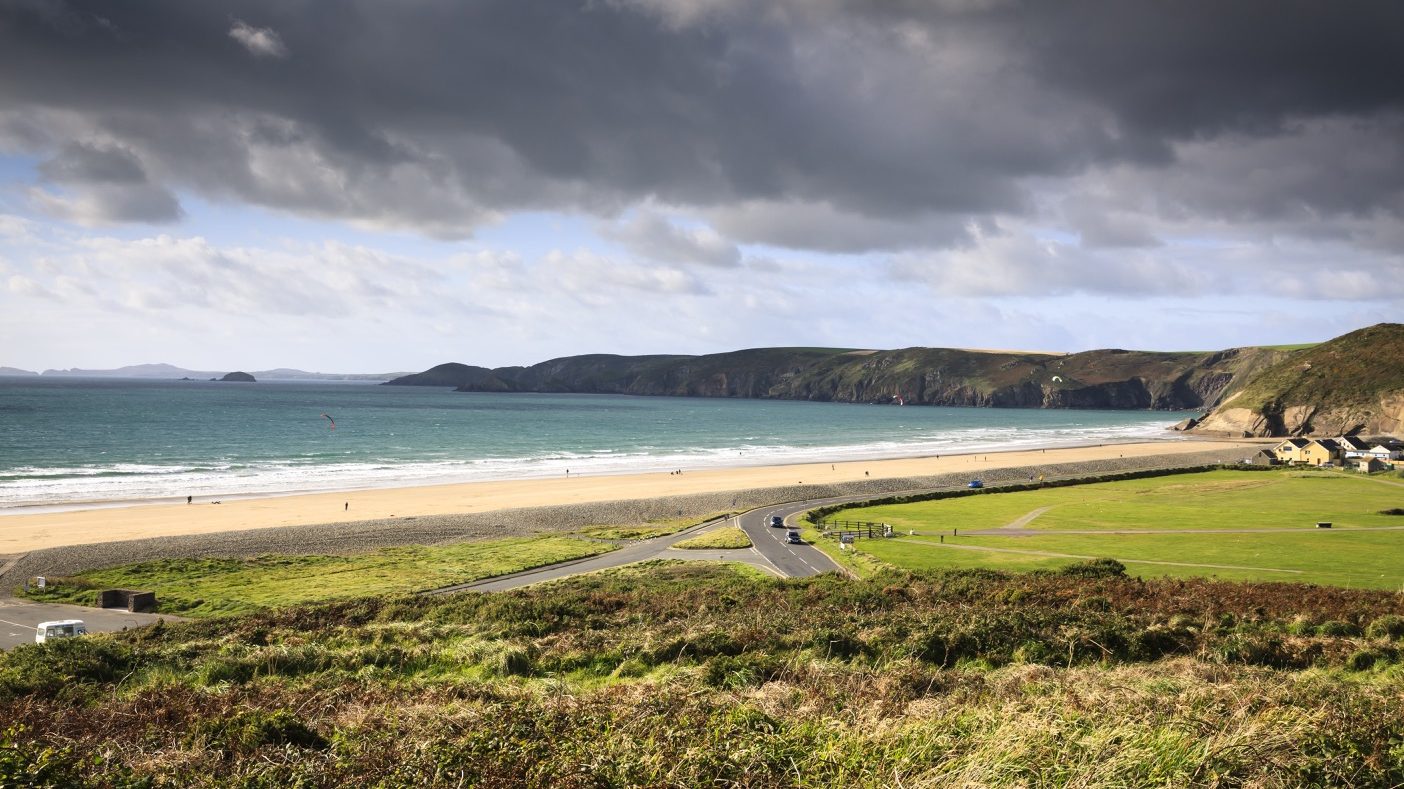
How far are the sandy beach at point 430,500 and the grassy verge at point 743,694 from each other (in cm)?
3769

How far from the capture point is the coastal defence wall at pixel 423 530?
48.2 m

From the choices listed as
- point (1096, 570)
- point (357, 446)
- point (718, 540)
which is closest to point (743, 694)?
point (1096, 570)

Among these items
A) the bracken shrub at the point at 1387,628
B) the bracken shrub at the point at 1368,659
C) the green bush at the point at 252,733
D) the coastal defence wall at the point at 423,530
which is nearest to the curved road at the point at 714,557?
the coastal defence wall at the point at 423,530

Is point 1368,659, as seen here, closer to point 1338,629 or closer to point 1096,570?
point 1338,629

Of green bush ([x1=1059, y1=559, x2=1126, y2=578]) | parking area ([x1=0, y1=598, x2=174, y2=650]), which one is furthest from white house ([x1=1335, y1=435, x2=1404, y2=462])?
parking area ([x1=0, y1=598, x2=174, y2=650])

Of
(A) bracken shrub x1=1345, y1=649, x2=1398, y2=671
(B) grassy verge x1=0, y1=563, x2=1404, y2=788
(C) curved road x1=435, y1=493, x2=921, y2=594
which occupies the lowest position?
(C) curved road x1=435, y1=493, x2=921, y2=594

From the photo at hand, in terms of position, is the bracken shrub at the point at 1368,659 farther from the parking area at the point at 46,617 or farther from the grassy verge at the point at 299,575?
the parking area at the point at 46,617

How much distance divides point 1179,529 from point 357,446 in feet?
357

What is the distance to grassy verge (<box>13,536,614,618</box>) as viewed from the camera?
128 feet

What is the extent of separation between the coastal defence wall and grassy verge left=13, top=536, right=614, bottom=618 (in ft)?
9.26

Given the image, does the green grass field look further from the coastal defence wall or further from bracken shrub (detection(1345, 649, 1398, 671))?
bracken shrub (detection(1345, 649, 1398, 671))

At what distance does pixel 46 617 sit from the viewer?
35906mm

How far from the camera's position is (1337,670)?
18.9 m

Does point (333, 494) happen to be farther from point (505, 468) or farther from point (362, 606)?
point (362, 606)
